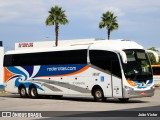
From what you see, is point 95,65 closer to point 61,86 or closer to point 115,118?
point 61,86

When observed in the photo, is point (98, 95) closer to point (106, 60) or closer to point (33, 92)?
point (106, 60)

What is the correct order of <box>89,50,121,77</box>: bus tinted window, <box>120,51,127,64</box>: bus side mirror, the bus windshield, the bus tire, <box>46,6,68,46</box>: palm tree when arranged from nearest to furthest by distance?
<box>120,51,127,64</box>: bus side mirror < the bus windshield < <box>89,50,121,77</box>: bus tinted window < the bus tire < <box>46,6,68,46</box>: palm tree

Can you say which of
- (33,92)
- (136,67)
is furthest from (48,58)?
(136,67)

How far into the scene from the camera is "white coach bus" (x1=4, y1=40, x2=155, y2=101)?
24.4m

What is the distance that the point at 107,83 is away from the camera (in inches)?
987

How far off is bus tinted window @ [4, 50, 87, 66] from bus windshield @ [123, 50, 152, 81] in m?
3.12

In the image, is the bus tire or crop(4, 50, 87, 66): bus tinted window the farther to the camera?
the bus tire

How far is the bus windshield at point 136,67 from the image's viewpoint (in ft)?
79.8

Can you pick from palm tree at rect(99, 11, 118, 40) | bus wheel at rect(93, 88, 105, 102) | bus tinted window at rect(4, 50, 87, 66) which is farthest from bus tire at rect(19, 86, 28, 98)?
palm tree at rect(99, 11, 118, 40)

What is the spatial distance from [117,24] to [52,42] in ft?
39.2

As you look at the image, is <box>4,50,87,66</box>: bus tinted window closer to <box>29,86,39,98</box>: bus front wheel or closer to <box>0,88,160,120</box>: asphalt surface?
<box>29,86,39,98</box>: bus front wheel

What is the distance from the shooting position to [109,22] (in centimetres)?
6950

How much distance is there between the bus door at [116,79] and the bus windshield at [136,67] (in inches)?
16.8

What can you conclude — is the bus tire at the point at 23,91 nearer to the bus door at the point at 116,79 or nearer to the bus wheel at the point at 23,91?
the bus wheel at the point at 23,91
